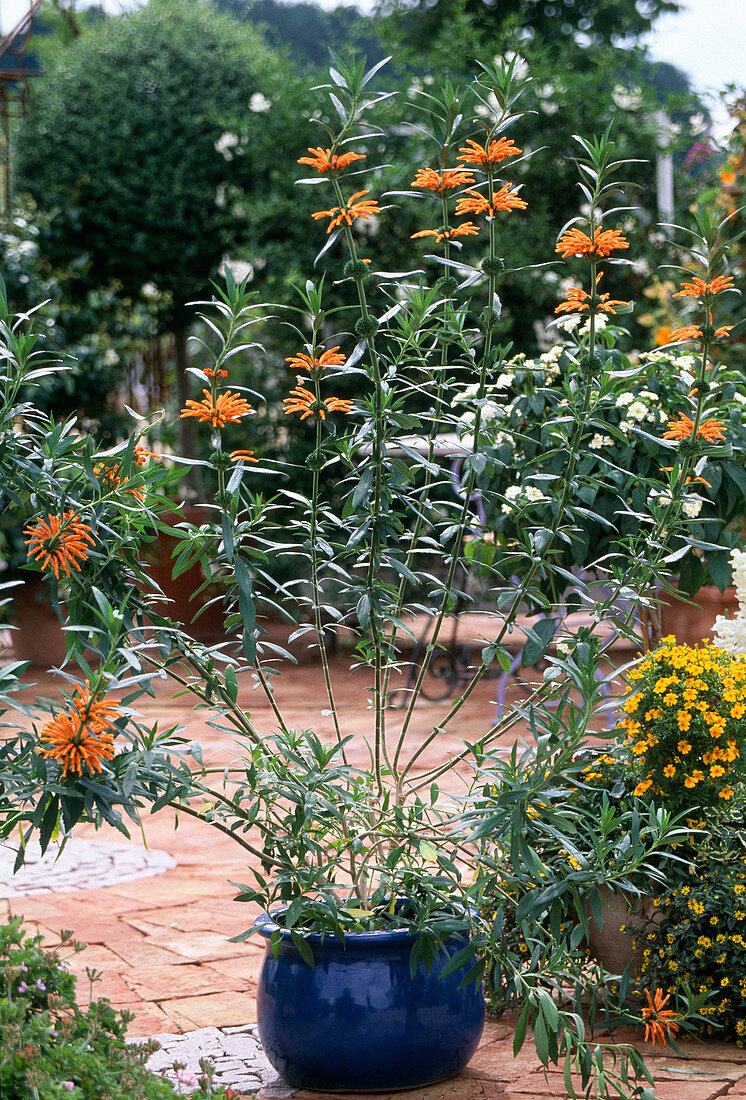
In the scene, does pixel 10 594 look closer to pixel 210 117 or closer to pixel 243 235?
pixel 243 235

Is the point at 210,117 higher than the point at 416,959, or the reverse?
the point at 210,117

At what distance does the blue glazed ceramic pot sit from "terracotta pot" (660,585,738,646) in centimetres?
326

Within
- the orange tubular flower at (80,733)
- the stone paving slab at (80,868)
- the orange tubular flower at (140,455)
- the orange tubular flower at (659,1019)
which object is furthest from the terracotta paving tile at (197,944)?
the orange tubular flower at (80,733)

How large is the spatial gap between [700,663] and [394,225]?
5.87 metres

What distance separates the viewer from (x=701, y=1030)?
8.00 ft

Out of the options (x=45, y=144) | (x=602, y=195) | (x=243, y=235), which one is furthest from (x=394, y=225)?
(x=602, y=195)

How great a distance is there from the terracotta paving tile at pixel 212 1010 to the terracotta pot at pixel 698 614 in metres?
3.01

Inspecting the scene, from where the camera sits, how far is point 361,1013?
2135 millimetres

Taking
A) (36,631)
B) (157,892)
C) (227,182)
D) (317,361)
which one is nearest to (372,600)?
(317,361)

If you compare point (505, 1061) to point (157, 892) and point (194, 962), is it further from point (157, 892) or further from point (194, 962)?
point (157, 892)

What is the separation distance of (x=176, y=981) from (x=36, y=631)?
17.2 ft

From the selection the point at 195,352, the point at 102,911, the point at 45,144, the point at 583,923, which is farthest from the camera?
the point at 195,352

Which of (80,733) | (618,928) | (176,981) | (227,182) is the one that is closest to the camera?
(80,733)

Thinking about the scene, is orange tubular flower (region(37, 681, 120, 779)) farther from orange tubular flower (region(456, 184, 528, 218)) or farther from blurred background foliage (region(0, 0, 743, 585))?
blurred background foliage (region(0, 0, 743, 585))
